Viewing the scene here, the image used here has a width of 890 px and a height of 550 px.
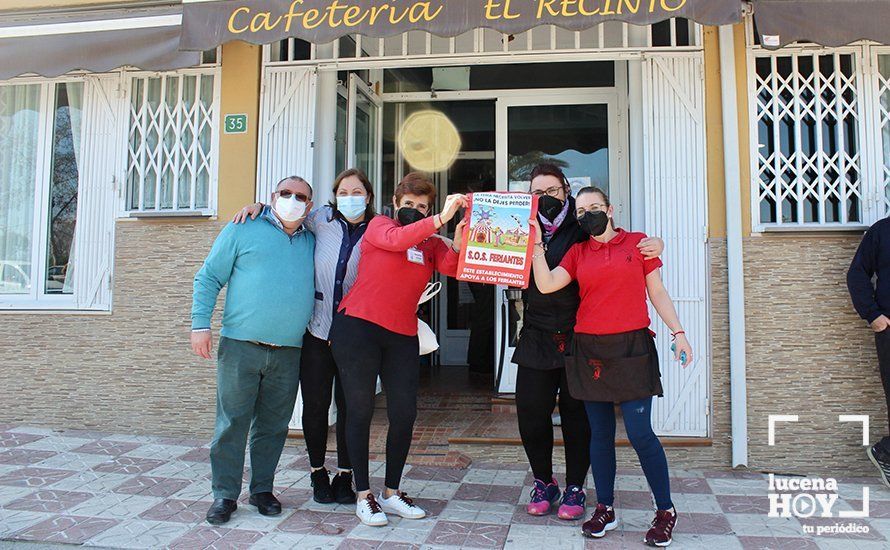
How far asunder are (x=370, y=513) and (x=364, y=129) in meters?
3.90

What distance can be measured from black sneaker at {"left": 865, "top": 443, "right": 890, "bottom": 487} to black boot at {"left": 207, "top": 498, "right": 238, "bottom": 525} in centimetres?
420

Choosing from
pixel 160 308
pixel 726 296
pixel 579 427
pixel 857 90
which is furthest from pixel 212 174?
pixel 857 90

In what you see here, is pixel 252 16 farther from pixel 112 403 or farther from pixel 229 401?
pixel 112 403

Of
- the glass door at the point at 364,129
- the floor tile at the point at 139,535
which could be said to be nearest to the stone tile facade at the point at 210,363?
the glass door at the point at 364,129

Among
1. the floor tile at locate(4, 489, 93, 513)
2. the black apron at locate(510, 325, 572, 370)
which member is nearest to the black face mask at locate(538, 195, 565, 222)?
the black apron at locate(510, 325, 572, 370)

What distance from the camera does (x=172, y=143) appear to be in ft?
18.4

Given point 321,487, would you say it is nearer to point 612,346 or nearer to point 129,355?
point 612,346

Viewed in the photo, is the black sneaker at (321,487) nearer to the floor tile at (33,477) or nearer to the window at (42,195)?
the floor tile at (33,477)

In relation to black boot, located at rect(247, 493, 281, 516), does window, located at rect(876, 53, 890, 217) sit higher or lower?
higher

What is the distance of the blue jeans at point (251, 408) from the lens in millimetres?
3711

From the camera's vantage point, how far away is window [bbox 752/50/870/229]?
189 inches

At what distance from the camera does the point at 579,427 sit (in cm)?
380

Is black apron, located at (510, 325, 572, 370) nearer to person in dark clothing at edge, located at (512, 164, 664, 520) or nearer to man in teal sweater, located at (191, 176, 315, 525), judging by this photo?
person in dark clothing at edge, located at (512, 164, 664, 520)

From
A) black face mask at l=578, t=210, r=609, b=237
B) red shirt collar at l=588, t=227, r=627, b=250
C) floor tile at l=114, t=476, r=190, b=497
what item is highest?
black face mask at l=578, t=210, r=609, b=237
